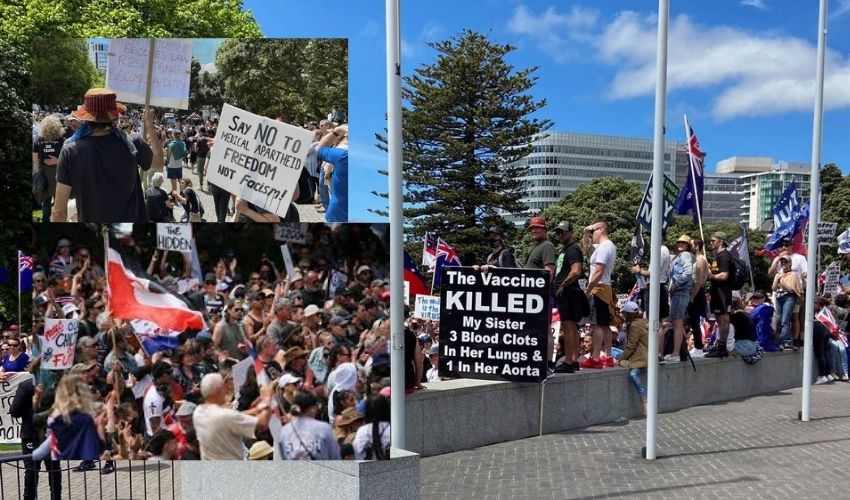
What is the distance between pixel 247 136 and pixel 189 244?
79.0 inches

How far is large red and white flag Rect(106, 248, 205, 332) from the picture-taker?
15.4ft

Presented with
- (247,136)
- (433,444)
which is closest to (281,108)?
(247,136)

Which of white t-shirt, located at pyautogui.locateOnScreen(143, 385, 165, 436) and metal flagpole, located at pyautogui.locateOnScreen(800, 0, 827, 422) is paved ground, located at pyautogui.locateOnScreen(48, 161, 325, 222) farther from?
metal flagpole, located at pyautogui.locateOnScreen(800, 0, 827, 422)

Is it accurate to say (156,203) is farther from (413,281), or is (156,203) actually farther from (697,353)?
(697,353)

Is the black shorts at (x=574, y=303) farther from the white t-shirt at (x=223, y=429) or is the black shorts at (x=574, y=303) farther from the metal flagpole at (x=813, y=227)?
the white t-shirt at (x=223, y=429)

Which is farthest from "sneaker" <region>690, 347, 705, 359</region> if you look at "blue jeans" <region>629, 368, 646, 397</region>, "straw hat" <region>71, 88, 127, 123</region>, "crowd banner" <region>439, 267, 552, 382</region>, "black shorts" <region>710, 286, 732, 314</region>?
"straw hat" <region>71, 88, 127, 123</region>

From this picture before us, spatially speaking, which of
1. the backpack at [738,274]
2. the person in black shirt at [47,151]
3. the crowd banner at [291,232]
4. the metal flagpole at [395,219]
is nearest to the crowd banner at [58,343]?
the crowd banner at [291,232]

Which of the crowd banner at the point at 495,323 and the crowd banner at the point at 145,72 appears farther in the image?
the crowd banner at the point at 495,323

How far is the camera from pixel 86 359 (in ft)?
15.6

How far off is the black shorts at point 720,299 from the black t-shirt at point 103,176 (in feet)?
32.8

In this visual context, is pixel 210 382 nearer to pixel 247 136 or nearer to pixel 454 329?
pixel 247 136

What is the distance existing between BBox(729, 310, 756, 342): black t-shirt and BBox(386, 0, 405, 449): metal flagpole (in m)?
10.2

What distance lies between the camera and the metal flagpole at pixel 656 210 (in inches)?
357

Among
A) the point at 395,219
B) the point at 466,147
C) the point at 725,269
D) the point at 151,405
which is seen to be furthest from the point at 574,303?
the point at 466,147
